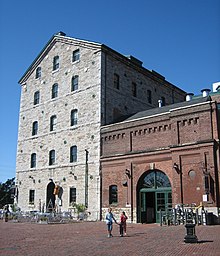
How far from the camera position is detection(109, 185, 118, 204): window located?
27.0 meters

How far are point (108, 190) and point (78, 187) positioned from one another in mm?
3446

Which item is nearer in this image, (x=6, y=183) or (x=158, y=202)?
(x=158, y=202)

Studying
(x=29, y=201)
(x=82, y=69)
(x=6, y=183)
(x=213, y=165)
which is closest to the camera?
(x=213, y=165)

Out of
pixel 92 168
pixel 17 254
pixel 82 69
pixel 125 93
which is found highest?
pixel 82 69

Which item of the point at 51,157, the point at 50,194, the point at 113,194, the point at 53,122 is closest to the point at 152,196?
the point at 113,194

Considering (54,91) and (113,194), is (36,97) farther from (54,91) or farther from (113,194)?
(113,194)

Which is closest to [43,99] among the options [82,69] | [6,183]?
[82,69]

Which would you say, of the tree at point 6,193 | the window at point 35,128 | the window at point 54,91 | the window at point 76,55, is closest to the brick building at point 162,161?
the window at point 54,91

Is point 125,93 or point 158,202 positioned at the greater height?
point 125,93

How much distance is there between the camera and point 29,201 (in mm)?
34625

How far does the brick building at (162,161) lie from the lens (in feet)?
71.2

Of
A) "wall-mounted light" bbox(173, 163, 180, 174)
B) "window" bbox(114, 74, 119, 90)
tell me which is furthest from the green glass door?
"window" bbox(114, 74, 119, 90)

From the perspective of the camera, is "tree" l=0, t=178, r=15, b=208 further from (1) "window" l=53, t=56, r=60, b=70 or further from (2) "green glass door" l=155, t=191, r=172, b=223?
(2) "green glass door" l=155, t=191, r=172, b=223

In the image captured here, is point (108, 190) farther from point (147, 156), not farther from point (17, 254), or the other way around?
point (17, 254)
